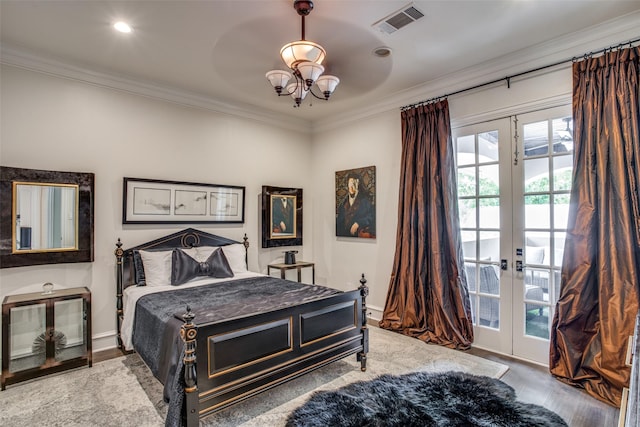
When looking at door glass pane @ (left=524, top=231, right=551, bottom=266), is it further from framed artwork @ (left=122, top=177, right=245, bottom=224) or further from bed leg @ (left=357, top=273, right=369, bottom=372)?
framed artwork @ (left=122, top=177, right=245, bottom=224)

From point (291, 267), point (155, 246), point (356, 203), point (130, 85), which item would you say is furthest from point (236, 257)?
point (130, 85)

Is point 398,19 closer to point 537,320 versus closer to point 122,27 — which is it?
point 122,27

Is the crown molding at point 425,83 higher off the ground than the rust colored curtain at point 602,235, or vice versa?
the crown molding at point 425,83

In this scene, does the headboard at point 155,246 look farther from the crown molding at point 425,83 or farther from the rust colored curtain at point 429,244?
the rust colored curtain at point 429,244

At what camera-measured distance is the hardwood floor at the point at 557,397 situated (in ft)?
7.82

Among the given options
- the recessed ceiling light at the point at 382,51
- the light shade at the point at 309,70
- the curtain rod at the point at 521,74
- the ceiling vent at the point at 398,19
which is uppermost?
the ceiling vent at the point at 398,19

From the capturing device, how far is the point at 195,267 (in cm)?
385

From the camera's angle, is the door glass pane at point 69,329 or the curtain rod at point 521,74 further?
the door glass pane at point 69,329

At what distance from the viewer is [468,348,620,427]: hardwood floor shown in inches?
93.8

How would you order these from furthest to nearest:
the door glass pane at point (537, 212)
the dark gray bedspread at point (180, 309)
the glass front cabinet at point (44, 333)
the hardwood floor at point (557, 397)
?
the door glass pane at point (537, 212), the glass front cabinet at point (44, 333), the hardwood floor at point (557, 397), the dark gray bedspread at point (180, 309)

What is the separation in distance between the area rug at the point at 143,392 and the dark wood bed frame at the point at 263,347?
184 millimetres

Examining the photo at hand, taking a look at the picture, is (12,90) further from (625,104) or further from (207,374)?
(625,104)

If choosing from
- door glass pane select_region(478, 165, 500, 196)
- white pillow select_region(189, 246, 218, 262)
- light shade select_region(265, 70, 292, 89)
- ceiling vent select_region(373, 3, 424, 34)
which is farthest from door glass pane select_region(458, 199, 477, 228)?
white pillow select_region(189, 246, 218, 262)

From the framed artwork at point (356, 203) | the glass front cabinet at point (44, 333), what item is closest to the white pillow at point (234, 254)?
the glass front cabinet at point (44, 333)
